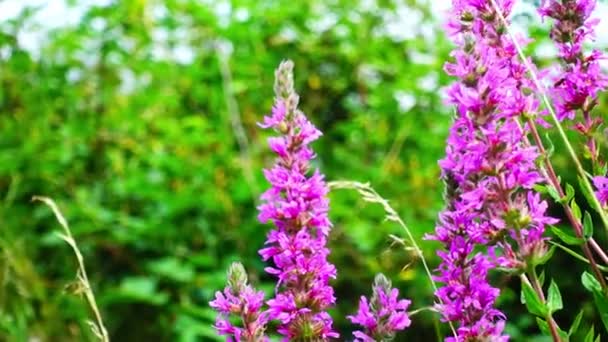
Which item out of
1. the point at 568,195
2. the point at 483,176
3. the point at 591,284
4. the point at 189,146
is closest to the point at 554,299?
the point at 591,284

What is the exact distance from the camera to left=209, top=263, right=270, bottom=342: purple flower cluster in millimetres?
1323

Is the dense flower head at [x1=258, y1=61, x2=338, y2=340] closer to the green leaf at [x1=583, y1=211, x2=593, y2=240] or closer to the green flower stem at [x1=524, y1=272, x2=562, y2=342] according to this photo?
the green flower stem at [x1=524, y1=272, x2=562, y2=342]

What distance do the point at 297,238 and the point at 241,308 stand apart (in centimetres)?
13

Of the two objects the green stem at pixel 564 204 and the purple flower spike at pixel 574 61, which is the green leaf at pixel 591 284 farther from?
the purple flower spike at pixel 574 61

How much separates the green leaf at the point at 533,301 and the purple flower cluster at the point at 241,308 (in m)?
0.38

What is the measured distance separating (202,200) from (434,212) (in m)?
1.00

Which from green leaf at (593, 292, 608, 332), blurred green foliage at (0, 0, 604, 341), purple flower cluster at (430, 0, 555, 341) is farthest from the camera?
blurred green foliage at (0, 0, 604, 341)

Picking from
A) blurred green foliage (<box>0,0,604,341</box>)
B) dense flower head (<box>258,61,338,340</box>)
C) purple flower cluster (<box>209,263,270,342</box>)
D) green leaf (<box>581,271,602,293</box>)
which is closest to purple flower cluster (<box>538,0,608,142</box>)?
green leaf (<box>581,271,602,293</box>)

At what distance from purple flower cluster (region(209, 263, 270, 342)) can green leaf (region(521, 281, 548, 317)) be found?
0.38 meters

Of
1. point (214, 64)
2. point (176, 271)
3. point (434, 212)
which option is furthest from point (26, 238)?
point (434, 212)

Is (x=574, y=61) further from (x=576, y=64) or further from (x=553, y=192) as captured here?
(x=553, y=192)

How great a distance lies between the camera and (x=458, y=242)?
136 cm

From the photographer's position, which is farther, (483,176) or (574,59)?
(574,59)

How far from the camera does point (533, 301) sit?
4.32 feet
